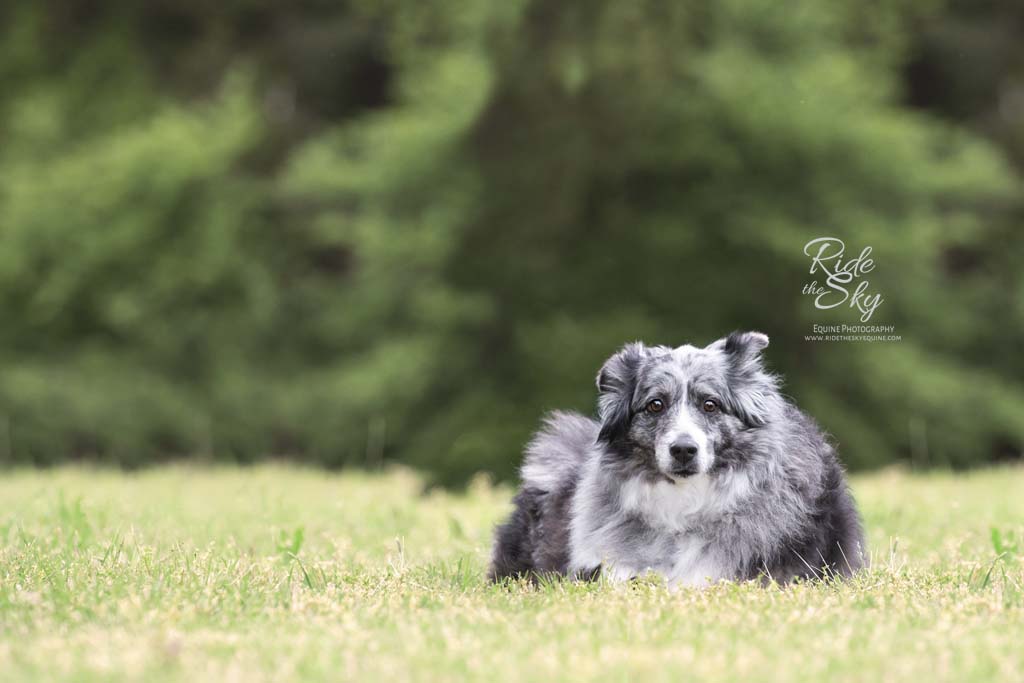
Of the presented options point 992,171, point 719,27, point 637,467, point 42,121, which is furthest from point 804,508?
point 42,121

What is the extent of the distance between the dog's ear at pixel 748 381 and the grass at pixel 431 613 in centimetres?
91

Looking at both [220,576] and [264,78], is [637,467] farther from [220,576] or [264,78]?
[264,78]

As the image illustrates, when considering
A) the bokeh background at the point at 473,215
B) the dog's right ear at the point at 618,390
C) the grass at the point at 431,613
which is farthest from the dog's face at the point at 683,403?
the bokeh background at the point at 473,215

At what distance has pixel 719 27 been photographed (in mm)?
15422

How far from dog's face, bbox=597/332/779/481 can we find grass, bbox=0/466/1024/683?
2.14 feet

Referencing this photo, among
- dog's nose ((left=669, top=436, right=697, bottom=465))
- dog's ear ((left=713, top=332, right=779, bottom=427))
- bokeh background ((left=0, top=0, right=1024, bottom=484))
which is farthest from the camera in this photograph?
bokeh background ((left=0, top=0, right=1024, bottom=484))

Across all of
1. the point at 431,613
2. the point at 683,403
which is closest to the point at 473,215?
the point at 683,403

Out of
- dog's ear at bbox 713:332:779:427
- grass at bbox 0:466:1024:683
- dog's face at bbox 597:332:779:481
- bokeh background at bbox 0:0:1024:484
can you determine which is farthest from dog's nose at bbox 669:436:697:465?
bokeh background at bbox 0:0:1024:484

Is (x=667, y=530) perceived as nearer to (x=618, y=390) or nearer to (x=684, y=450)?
(x=684, y=450)

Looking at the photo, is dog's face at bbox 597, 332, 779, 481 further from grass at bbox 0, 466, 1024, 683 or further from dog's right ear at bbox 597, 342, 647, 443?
grass at bbox 0, 466, 1024, 683

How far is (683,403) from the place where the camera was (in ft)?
19.8

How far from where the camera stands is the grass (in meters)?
4.12

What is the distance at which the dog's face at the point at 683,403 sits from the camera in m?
5.95

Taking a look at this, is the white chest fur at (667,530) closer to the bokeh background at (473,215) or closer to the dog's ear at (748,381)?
the dog's ear at (748,381)
